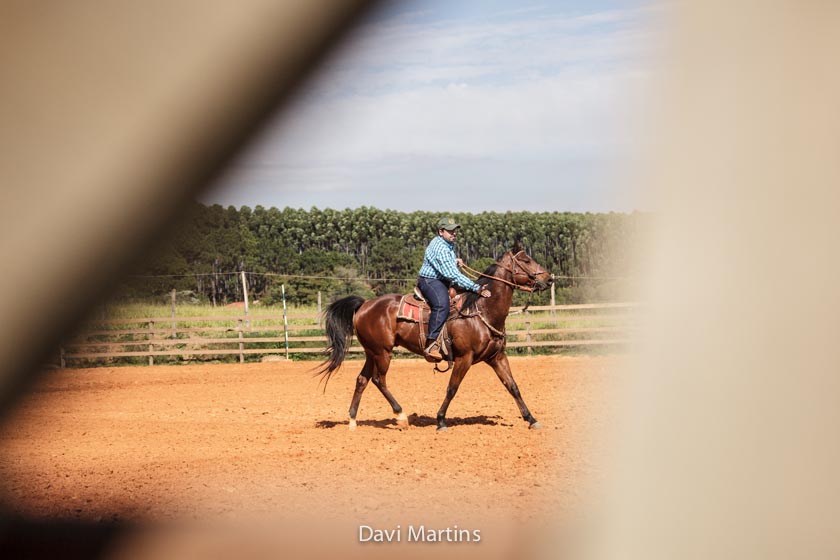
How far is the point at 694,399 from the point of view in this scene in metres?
1.39

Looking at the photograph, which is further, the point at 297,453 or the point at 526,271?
the point at 526,271

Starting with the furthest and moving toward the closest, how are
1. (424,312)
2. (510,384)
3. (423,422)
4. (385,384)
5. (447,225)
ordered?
(423,422) < (385,384) < (424,312) < (510,384) < (447,225)

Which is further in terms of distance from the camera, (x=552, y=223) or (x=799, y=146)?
(x=552, y=223)

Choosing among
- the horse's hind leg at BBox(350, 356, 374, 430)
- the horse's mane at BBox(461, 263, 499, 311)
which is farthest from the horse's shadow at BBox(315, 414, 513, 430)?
the horse's mane at BBox(461, 263, 499, 311)

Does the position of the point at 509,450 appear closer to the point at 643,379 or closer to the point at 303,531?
the point at 303,531

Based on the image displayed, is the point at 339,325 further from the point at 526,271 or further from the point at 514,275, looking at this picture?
the point at 526,271

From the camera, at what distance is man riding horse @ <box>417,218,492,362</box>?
664cm

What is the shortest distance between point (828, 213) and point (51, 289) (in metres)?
1.17

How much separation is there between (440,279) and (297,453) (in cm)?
199

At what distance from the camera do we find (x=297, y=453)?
5785mm

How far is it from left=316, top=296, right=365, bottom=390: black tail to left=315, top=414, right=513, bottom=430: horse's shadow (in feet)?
2.33

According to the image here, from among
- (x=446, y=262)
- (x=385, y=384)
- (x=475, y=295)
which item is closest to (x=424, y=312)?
(x=475, y=295)

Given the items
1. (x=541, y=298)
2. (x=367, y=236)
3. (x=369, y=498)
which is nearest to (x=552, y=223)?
(x=541, y=298)

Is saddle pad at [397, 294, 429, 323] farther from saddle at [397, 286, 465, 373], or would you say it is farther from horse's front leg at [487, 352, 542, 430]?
horse's front leg at [487, 352, 542, 430]
